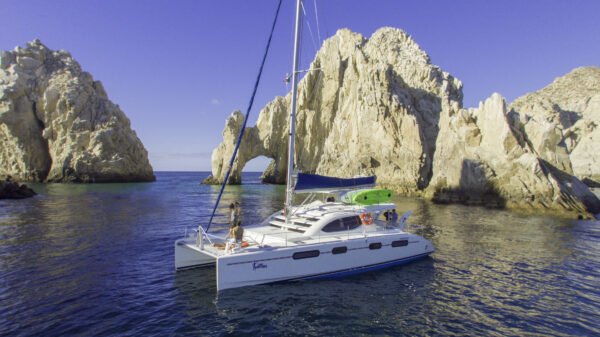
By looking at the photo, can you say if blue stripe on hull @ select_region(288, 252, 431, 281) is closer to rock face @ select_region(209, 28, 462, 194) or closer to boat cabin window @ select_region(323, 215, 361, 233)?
boat cabin window @ select_region(323, 215, 361, 233)

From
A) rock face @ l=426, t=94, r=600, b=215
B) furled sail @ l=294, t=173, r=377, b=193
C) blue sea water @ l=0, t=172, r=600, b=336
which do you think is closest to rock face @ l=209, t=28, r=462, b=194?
rock face @ l=426, t=94, r=600, b=215

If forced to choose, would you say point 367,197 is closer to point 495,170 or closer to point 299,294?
point 299,294

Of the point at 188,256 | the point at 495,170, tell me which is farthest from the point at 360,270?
the point at 495,170

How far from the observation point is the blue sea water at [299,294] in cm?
995

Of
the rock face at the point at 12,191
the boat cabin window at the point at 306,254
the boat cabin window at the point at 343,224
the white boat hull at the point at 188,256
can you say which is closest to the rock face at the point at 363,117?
the rock face at the point at 12,191

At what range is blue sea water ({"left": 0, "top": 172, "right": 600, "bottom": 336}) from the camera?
995cm

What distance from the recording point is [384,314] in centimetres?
1089

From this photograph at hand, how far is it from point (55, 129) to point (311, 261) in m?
87.4

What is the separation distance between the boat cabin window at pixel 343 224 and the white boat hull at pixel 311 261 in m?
1.03

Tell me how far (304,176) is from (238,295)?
634 cm

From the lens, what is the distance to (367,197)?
17.7m

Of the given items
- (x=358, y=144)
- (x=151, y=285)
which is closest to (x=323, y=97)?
(x=358, y=144)

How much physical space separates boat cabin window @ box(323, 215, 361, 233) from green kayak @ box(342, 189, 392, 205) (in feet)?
5.62

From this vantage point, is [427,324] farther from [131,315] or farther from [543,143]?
[543,143]
